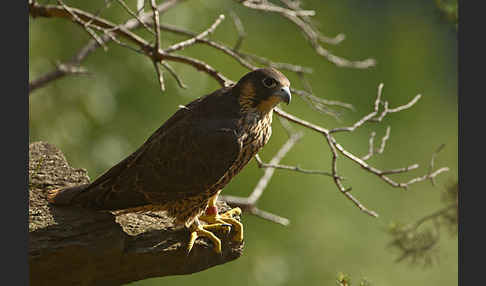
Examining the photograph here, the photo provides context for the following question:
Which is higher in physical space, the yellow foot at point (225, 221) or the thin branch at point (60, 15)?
the thin branch at point (60, 15)

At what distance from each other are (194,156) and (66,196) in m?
0.50

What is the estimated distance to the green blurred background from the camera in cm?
431

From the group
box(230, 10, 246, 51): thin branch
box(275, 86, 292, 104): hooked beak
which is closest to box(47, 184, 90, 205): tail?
box(275, 86, 292, 104): hooked beak

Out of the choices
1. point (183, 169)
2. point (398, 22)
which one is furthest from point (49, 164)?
point (398, 22)

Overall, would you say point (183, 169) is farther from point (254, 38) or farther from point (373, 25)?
point (373, 25)

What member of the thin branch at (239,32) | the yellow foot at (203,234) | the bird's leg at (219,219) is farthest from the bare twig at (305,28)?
the yellow foot at (203,234)

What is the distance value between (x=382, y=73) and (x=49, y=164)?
495 cm

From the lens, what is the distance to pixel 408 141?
22.1 feet

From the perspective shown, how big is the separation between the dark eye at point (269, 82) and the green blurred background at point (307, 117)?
158cm

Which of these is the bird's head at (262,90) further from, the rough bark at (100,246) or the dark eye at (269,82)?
the rough bark at (100,246)

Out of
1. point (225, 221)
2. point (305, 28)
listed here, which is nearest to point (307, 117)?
point (305, 28)

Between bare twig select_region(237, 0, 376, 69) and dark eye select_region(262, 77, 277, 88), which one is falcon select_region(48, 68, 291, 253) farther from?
bare twig select_region(237, 0, 376, 69)

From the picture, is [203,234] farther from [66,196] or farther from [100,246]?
[66,196]

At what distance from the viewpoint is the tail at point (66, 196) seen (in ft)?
7.39
